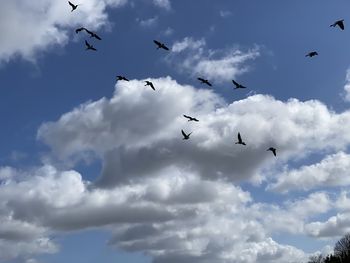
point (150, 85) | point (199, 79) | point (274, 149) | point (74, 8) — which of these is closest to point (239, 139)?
point (274, 149)

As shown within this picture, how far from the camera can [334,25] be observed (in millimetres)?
55969

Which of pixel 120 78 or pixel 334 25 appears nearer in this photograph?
pixel 334 25

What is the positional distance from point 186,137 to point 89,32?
1965 cm

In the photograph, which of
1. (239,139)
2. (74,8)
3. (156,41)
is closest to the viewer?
(74,8)

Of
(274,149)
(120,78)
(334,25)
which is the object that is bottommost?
(274,149)

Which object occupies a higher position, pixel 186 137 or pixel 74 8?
pixel 74 8

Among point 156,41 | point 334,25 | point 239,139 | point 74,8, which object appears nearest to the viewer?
point 334,25

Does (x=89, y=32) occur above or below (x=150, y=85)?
above

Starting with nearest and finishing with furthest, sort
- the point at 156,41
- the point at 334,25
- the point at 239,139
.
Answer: the point at 334,25 → the point at 156,41 → the point at 239,139

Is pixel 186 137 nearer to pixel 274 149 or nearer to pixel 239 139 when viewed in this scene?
pixel 239 139

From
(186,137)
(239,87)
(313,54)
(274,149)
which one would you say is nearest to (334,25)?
(313,54)

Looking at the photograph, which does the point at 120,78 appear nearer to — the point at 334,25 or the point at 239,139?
the point at 239,139

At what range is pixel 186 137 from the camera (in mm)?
73938

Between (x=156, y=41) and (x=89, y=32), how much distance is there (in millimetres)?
8872
